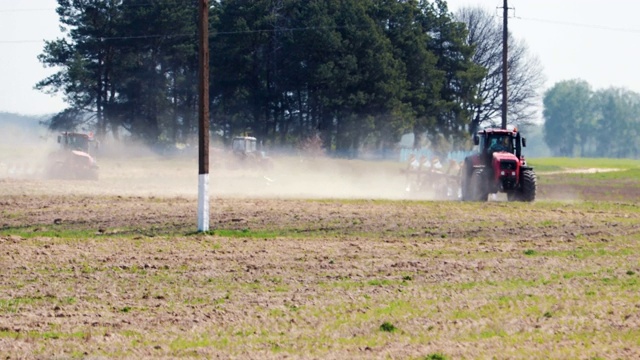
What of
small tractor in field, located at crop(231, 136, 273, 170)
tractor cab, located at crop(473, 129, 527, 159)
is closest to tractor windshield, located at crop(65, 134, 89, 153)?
small tractor in field, located at crop(231, 136, 273, 170)

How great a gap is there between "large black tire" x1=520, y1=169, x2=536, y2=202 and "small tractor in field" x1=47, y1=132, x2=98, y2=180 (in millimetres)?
23763

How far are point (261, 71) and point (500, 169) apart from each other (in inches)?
1928

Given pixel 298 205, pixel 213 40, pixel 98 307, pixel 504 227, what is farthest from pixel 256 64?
pixel 98 307

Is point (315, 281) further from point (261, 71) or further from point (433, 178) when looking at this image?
point (261, 71)

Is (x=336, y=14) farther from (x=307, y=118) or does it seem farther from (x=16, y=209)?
(x=16, y=209)

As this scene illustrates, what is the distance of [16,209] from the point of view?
32.5m

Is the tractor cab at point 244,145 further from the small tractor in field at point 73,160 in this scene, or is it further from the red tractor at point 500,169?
the red tractor at point 500,169

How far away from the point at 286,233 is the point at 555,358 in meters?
14.8

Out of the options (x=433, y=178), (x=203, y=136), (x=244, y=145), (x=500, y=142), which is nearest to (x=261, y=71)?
(x=244, y=145)

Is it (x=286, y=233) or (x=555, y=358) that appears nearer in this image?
(x=555, y=358)

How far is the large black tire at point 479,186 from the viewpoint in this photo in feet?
128

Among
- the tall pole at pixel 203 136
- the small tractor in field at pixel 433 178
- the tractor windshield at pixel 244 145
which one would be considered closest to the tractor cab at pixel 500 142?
the small tractor in field at pixel 433 178

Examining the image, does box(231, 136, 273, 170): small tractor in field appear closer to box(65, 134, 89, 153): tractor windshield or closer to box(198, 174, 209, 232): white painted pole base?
box(65, 134, 89, 153): tractor windshield

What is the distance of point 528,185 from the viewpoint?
3862 cm
